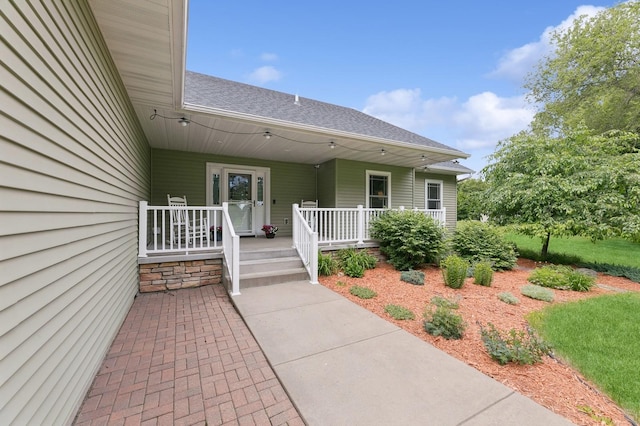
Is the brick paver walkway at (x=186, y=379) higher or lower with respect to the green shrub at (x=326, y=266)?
lower

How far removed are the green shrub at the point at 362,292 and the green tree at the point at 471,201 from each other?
6.30 meters

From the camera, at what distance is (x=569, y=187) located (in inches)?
253

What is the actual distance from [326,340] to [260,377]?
79cm

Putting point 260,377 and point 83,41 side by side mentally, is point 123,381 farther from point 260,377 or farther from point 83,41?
point 83,41

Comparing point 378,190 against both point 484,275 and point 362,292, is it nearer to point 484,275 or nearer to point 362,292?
point 484,275

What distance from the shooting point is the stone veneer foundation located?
14.5 feet

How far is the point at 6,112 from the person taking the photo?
43.8 inches

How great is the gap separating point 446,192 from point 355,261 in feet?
22.6

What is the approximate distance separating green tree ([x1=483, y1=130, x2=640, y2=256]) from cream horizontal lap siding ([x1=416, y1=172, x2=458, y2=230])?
219 centimetres

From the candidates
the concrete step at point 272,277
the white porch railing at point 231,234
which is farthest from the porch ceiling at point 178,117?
the concrete step at point 272,277

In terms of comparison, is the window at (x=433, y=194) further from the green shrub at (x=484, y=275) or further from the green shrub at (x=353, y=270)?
the green shrub at (x=353, y=270)

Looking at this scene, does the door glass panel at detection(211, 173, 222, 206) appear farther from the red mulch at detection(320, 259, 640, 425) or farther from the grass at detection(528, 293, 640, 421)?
the grass at detection(528, 293, 640, 421)

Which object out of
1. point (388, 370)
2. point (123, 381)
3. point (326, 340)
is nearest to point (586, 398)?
point (388, 370)

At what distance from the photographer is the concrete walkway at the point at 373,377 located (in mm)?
1729
